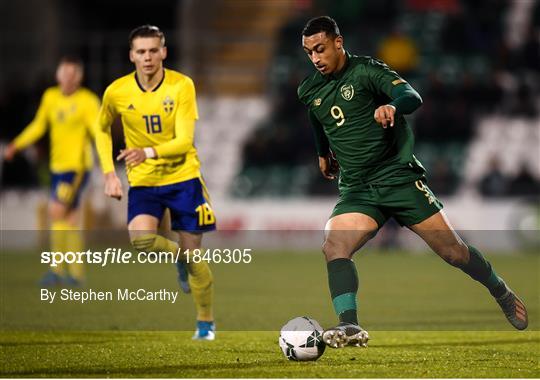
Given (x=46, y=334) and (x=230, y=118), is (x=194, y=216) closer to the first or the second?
(x=46, y=334)

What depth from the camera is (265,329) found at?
1012 cm

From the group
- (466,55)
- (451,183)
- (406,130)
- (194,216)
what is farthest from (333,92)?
(466,55)

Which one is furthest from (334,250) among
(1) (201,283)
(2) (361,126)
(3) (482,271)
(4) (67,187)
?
(4) (67,187)

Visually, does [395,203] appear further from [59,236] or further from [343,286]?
[59,236]

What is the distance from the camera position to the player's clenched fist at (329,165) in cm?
846

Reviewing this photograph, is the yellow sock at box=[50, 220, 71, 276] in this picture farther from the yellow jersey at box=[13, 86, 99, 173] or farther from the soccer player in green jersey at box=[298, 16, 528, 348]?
the soccer player in green jersey at box=[298, 16, 528, 348]

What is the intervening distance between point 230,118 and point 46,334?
1542 cm

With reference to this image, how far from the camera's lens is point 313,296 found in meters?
13.2

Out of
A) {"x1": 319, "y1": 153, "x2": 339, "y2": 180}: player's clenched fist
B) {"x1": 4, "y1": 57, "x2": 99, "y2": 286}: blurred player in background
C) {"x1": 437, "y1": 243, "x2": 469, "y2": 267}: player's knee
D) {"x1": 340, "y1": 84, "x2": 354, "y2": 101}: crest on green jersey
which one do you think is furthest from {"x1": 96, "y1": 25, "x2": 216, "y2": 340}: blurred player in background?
{"x1": 4, "y1": 57, "x2": 99, "y2": 286}: blurred player in background

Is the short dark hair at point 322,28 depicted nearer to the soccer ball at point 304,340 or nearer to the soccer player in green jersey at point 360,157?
the soccer player in green jersey at point 360,157

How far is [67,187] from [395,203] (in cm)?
645

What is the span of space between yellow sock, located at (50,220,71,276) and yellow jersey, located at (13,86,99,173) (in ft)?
1.96

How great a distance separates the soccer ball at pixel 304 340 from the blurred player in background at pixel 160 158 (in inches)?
60.5

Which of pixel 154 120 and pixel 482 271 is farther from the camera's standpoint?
pixel 154 120
